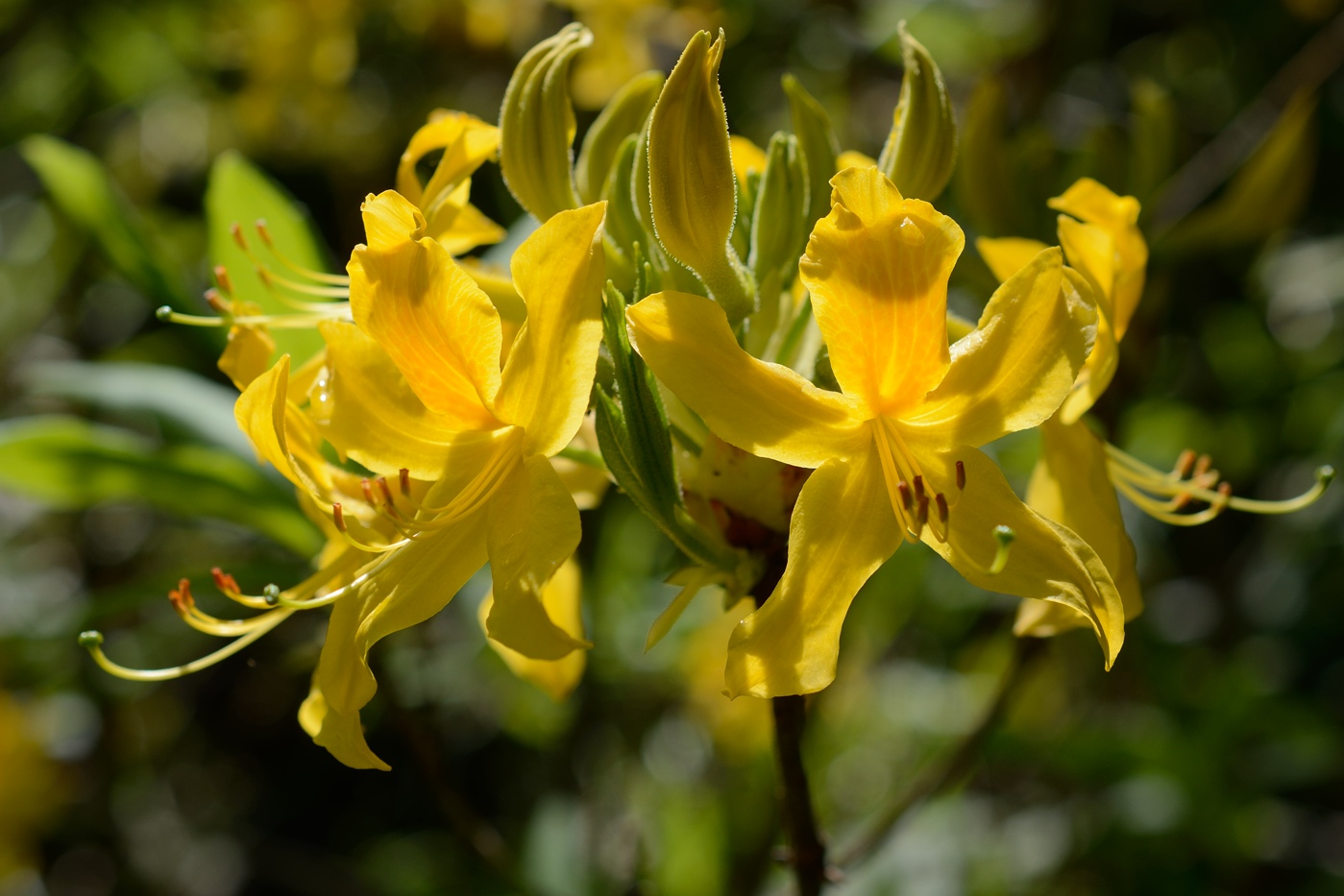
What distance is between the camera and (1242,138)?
7.38 ft

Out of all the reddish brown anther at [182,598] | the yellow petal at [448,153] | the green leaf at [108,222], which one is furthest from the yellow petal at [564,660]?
the green leaf at [108,222]

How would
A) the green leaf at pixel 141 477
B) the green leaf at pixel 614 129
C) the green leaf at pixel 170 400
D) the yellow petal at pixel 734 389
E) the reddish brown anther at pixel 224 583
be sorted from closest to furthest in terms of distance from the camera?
the yellow petal at pixel 734 389 < the reddish brown anther at pixel 224 583 < the green leaf at pixel 614 129 < the green leaf at pixel 141 477 < the green leaf at pixel 170 400

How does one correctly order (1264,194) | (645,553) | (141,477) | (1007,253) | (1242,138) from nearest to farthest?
(1007,253), (141,477), (1264,194), (1242,138), (645,553)

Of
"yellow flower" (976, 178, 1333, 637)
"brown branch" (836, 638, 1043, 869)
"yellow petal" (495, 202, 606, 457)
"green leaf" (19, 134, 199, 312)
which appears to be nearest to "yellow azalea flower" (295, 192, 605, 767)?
"yellow petal" (495, 202, 606, 457)

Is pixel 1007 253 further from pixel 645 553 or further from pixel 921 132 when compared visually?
pixel 645 553

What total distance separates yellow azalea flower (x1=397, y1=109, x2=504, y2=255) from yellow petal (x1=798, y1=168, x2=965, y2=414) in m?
0.40

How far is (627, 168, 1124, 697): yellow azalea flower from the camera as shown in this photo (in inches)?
34.1

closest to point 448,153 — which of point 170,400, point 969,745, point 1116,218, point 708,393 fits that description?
point 708,393

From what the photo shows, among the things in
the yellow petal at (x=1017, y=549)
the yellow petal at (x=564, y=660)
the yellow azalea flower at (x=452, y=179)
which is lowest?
the yellow petal at (x=564, y=660)

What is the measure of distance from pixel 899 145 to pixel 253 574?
3.02 feet

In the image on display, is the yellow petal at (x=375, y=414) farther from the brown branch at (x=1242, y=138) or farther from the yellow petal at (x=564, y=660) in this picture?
the brown branch at (x=1242, y=138)

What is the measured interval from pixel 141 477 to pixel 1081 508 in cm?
112

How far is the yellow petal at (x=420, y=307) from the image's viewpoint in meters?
0.91

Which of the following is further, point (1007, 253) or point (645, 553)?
point (645, 553)
